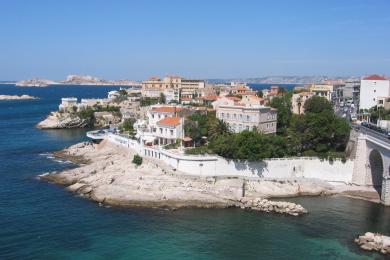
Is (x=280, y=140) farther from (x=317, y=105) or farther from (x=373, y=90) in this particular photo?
(x=373, y=90)

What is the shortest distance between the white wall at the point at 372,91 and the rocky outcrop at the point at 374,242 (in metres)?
45.9

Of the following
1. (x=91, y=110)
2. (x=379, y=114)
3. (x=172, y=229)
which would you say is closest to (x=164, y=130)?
(x=172, y=229)

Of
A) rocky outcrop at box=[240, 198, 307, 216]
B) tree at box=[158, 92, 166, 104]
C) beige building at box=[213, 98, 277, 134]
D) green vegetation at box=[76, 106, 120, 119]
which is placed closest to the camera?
rocky outcrop at box=[240, 198, 307, 216]

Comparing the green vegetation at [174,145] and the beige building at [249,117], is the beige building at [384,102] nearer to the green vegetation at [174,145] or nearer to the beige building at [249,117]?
the beige building at [249,117]

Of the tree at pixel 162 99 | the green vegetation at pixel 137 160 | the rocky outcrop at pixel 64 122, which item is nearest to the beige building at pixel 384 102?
the green vegetation at pixel 137 160

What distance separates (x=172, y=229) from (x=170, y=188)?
8.23 meters

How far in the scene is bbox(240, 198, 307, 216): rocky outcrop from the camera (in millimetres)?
40969

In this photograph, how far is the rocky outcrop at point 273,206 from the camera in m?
41.0

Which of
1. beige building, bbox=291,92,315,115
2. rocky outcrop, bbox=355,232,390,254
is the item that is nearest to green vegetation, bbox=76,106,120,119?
beige building, bbox=291,92,315,115

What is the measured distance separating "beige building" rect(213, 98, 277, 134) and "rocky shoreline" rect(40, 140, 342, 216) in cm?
1175

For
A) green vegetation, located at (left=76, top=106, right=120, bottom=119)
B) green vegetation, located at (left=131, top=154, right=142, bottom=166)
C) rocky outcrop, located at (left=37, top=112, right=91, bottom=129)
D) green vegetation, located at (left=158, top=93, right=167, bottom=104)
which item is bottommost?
rocky outcrop, located at (left=37, top=112, right=91, bottom=129)

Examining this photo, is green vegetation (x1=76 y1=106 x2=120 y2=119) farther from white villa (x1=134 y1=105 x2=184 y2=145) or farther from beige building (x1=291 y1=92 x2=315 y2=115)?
beige building (x1=291 y1=92 x2=315 y2=115)

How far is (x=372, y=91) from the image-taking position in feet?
250

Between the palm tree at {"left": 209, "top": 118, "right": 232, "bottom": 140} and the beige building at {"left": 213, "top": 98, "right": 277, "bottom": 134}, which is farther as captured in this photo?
the beige building at {"left": 213, "top": 98, "right": 277, "bottom": 134}
